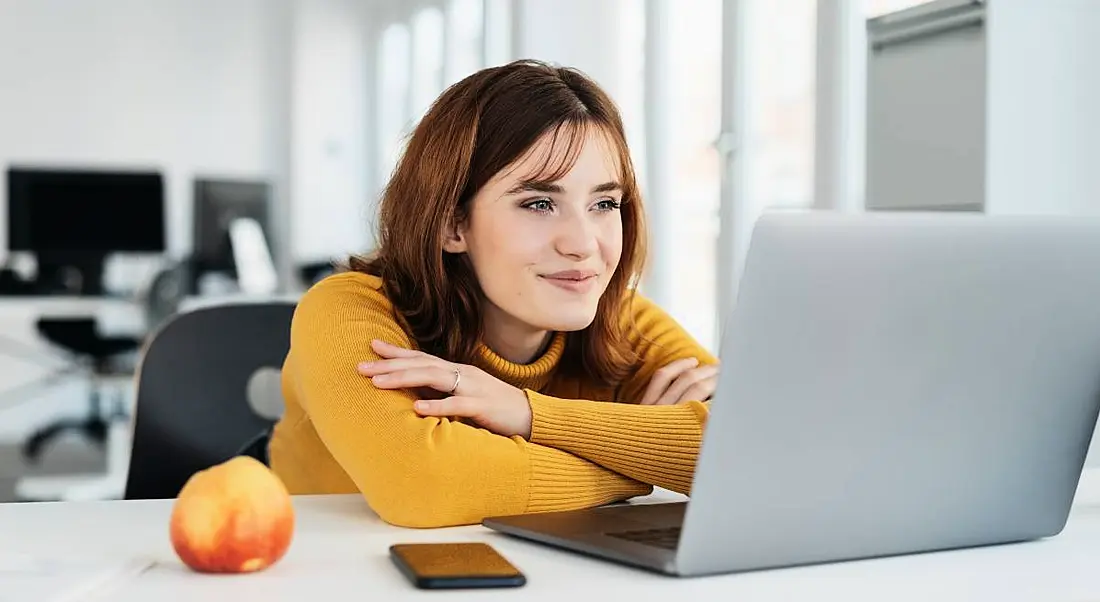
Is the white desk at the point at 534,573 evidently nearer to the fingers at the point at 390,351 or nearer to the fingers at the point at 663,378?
the fingers at the point at 390,351

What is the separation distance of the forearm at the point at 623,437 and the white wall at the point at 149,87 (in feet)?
22.3

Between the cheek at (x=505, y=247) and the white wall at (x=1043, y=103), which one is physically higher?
the white wall at (x=1043, y=103)

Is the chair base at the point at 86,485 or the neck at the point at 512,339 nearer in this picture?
the neck at the point at 512,339

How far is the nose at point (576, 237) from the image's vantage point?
4.91ft

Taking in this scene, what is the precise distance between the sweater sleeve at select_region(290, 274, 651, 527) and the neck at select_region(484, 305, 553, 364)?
0.21m

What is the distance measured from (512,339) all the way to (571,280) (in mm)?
164

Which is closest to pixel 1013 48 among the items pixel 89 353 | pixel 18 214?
pixel 89 353

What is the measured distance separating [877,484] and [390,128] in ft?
24.8

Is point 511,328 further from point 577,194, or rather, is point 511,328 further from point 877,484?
point 877,484

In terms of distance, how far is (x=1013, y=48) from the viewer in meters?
2.40

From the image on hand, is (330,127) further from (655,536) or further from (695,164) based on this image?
(655,536)

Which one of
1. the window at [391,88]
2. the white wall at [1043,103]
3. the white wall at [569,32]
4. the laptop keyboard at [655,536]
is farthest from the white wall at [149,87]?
the laptop keyboard at [655,536]

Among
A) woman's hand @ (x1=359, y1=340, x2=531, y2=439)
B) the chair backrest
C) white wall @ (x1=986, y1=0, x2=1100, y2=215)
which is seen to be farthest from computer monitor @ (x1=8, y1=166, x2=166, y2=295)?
woman's hand @ (x1=359, y1=340, x2=531, y2=439)

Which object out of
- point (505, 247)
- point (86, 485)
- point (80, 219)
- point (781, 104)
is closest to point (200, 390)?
point (505, 247)
